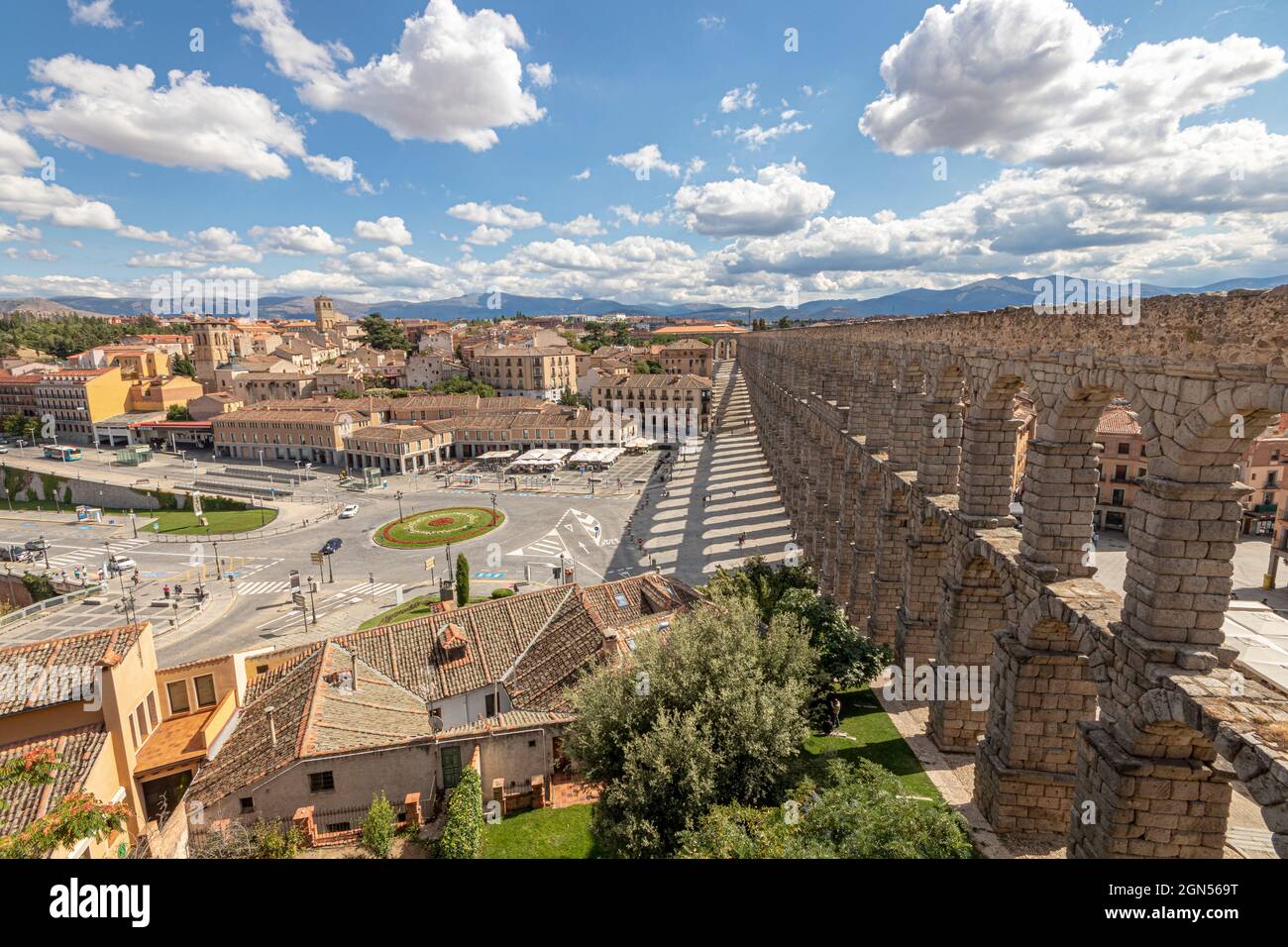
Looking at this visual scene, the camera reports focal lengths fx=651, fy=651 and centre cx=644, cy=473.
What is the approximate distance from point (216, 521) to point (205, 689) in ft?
151

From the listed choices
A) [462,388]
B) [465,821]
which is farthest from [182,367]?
[465,821]

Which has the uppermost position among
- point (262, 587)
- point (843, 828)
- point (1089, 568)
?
point (1089, 568)

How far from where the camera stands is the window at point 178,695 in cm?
2139

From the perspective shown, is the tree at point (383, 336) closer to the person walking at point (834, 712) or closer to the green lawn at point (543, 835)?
the green lawn at point (543, 835)

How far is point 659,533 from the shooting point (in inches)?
1877

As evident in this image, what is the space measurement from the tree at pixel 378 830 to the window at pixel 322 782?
175cm

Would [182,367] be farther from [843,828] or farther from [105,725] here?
[843,828]

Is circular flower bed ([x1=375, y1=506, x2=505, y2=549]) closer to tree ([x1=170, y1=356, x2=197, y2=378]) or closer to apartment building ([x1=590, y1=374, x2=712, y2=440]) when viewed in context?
apartment building ([x1=590, y1=374, x2=712, y2=440])

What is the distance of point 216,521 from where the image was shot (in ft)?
198

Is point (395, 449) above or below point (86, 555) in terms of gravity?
above

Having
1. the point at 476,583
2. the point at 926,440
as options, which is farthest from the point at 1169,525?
the point at 476,583

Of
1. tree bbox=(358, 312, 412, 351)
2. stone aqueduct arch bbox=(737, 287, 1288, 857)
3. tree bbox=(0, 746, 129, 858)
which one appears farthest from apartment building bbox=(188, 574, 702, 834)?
tree bbox=(358, 312, 412, 351)
